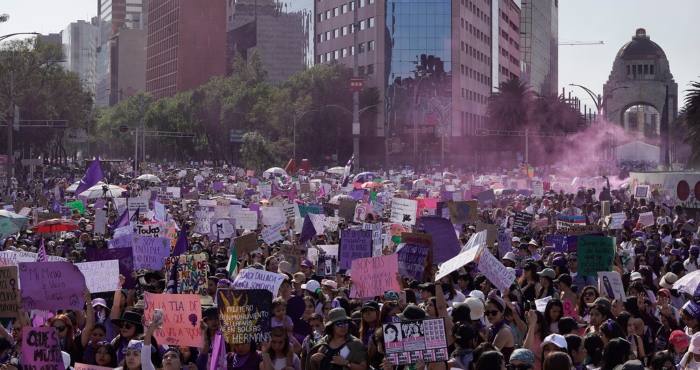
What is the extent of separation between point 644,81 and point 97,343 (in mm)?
119806

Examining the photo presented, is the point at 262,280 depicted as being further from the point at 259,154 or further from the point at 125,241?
the point at 259,154

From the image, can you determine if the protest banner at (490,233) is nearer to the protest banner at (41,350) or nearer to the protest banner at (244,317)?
the protest banner at (244,317)

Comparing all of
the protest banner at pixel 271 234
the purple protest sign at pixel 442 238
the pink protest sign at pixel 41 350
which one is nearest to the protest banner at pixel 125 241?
the protest banner at pixel 271 234

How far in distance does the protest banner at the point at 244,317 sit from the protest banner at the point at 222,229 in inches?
530

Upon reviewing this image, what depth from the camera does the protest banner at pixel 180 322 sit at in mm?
8609

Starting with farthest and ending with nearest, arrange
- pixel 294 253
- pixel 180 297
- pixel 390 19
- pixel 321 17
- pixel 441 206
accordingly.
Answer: pixel 321 17
pixel 390 19
pixel 441 206
pixel 294 253
pixel 180 297

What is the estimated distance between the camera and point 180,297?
8.77 metres

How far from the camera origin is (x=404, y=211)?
20.5 metres

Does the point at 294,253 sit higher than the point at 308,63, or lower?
lower

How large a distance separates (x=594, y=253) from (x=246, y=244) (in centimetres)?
512

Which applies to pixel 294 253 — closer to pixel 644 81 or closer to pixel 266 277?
pixel 266 277

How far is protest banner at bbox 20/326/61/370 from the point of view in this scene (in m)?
7.83

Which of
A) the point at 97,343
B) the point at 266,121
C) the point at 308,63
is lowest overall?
the point at 97,343

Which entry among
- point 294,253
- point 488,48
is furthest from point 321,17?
point 294,253
